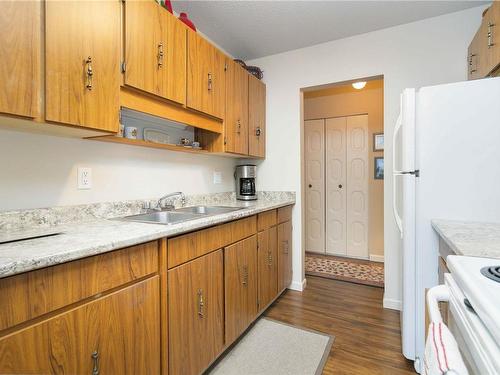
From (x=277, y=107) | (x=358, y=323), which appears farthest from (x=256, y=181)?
(x=358, y=323)

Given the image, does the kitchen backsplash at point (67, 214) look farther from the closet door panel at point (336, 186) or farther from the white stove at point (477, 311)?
the closet door panel at point (336, 186)

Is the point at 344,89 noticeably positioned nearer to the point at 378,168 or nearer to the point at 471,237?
the point at 378,168

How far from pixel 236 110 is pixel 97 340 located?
187 centimetres

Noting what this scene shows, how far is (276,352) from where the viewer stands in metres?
1.70

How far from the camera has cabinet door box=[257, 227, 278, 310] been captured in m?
2.07

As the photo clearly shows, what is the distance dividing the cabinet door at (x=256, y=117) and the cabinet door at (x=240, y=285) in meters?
1.02

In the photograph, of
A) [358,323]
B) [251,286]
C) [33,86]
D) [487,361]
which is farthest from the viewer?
[358,323]

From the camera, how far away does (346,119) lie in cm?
375

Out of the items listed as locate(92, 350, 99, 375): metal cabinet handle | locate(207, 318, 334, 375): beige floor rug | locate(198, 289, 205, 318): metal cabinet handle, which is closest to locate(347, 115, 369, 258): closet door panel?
locate(207, 318, 334, 375): beige floor rug

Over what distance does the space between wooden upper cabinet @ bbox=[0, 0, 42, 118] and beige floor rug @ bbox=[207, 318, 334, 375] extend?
160 centimetres

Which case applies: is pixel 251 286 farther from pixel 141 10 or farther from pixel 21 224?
pixel 141 10

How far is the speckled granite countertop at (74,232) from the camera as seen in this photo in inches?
29.4

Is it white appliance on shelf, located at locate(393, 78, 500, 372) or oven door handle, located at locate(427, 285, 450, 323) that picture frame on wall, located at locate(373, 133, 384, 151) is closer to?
white appliance on shelf, located at locate(393, 78, 500, 372)

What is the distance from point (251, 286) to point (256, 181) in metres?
1.28
